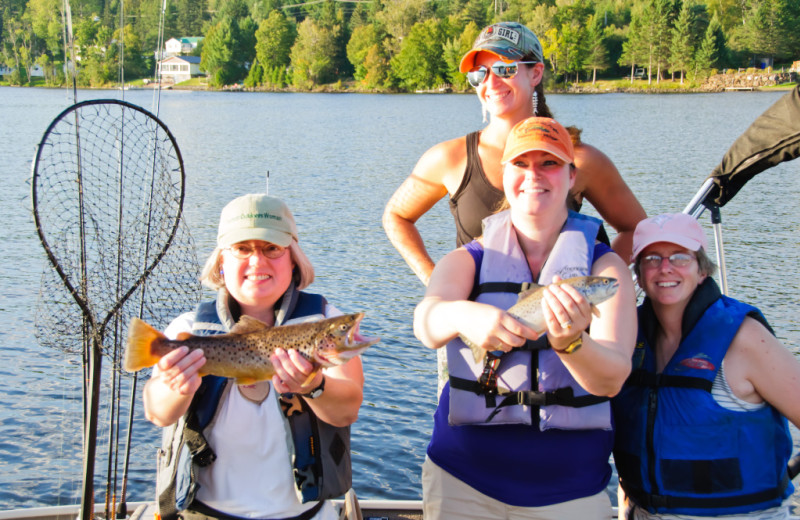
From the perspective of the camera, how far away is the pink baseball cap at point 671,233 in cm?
341

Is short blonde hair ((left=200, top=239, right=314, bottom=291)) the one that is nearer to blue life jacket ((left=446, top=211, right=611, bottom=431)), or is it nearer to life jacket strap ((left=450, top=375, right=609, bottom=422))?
blue life jacket ((left=446, top=211, right=611, bottom=431))

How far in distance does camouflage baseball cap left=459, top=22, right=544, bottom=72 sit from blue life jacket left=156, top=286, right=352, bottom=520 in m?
1.66

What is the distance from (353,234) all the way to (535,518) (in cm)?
1573

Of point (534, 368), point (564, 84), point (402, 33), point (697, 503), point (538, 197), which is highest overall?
point (402, 33)

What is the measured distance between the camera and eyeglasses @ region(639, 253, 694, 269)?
3.45 m

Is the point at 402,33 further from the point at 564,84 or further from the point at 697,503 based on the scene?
the point at 697,503

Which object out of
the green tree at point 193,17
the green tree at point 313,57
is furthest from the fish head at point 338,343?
the green tree at point 313,57

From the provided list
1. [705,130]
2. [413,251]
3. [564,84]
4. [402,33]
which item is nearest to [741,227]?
[413,251]

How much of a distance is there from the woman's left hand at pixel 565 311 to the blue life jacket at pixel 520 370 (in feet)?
A: 1.46

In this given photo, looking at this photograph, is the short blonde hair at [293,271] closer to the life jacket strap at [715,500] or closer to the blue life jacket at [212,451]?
the blue life jacket at [212,451]

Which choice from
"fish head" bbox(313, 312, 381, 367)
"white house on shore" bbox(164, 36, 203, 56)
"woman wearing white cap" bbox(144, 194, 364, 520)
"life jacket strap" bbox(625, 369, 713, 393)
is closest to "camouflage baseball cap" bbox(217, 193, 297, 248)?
"woman wearing white cap" bbox(144, 194, 364, 520)

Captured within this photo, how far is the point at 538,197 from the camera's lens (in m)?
3.16

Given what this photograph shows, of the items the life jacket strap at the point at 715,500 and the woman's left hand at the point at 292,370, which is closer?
the woman's left hand at the point at 292,370

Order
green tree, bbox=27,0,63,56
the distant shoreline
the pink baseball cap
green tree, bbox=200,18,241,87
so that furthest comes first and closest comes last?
green tree, bbox=200,18,241,87 < the distant shoreline < green tree, bbox=27,0,63,56 < the pink baseball cap
